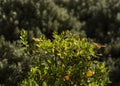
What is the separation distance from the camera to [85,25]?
1040 centimetres

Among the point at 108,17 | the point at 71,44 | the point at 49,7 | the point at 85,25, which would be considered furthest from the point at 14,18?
the point at 71,44

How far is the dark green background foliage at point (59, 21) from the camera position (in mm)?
9180

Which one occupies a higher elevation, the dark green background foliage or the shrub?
the dark green background foliage

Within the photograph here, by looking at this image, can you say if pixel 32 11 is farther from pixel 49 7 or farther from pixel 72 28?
pixel 72 28

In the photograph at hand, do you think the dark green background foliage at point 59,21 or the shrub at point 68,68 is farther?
the dark green background foliage at point 59,21

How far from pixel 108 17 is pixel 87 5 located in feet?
4.36

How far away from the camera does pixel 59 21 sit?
1009 centimetres

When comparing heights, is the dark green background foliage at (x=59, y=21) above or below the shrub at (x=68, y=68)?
above

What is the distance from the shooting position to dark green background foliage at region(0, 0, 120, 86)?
361 inches

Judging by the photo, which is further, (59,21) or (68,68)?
(59,21)

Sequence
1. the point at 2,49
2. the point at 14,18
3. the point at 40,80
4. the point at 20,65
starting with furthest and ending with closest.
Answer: the point at 14,18 → the point at 2,49 → the point at 20,65 → the point at 40,80

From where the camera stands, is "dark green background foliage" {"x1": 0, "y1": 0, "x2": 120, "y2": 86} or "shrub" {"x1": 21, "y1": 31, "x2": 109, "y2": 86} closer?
"shrub" {"x1": 21, "y1": 31, "x2": 109, "y2": 86}

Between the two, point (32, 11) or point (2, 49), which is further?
point (32, 11)

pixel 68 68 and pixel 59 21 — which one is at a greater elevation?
pixel 59 21
